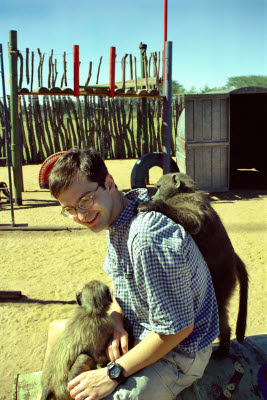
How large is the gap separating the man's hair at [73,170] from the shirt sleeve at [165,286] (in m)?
0.49

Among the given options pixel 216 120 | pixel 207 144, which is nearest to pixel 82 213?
pixel 207 144

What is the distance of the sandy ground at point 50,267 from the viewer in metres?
3.75

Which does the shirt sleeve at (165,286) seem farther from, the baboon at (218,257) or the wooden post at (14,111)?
the wooden post at (14,111)

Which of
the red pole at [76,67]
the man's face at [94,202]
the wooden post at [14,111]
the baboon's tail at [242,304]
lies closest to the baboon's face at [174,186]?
the baboon's tail at [242,304]

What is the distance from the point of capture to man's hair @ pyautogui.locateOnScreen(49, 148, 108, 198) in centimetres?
196

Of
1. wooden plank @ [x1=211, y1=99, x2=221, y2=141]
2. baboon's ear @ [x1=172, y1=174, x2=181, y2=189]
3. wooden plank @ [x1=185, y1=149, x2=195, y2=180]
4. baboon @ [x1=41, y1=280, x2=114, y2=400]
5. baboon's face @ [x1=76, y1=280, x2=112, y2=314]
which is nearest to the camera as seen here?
baboon @ [x1=41, y1=280, x2=114, y2=400]

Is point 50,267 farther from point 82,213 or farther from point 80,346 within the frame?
point 82,213

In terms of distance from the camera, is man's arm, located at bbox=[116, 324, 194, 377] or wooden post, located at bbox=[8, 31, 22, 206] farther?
wooden post, located at bbox=[8, 31, 22, 206]

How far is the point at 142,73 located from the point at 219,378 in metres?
8.45

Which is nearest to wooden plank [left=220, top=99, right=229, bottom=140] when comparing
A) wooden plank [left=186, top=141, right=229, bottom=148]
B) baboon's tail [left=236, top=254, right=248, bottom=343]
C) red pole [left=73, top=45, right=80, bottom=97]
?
wooden plank [left=186, top=141, right=229, bottom=148]

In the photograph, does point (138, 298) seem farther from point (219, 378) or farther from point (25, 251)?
point (25, 251)

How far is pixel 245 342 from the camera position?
2633 millimetres

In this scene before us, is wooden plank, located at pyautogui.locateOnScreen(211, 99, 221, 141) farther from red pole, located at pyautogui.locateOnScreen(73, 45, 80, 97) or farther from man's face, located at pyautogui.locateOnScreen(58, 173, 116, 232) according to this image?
man's face, located at pyautogui.locateOnScreen(58, 173, 116, 232)

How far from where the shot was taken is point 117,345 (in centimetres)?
204
